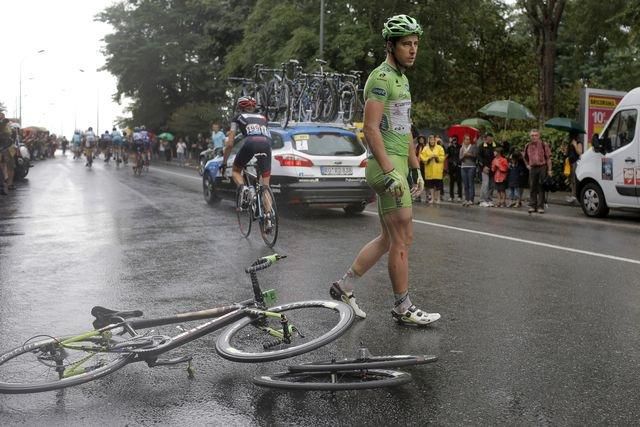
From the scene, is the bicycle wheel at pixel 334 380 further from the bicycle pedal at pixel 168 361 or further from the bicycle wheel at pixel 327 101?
the bicycle wheel at pixel 327 101

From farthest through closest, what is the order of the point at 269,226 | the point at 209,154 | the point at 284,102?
the point at 209,154 → the point at 284,102 → the point at 269,226

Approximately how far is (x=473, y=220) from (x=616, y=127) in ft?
11.0

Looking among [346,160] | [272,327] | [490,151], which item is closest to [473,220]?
[346,160]

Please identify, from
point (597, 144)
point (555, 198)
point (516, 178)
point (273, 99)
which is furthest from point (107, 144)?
point (597, 144)

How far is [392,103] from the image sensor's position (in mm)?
5434

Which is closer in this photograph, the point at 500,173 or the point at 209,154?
the point at 500,173

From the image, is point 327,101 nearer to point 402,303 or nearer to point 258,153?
point 258,153

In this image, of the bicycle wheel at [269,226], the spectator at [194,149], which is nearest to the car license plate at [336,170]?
the bicycle wheel at [269,226]

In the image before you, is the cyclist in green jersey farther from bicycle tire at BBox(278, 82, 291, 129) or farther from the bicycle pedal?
bicycle tire at BBox(278, 82, 291, 129)

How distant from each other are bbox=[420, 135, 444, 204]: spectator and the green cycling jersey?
1282 cm

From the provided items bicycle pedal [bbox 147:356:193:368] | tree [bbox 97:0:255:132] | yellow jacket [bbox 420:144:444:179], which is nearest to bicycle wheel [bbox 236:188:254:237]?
bicycle pedal [bbox 147:356:193:368]

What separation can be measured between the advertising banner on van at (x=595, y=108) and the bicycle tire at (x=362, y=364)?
16089mm

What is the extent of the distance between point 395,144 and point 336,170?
7980 mm

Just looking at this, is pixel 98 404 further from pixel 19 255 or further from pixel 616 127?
pixel 616 127
